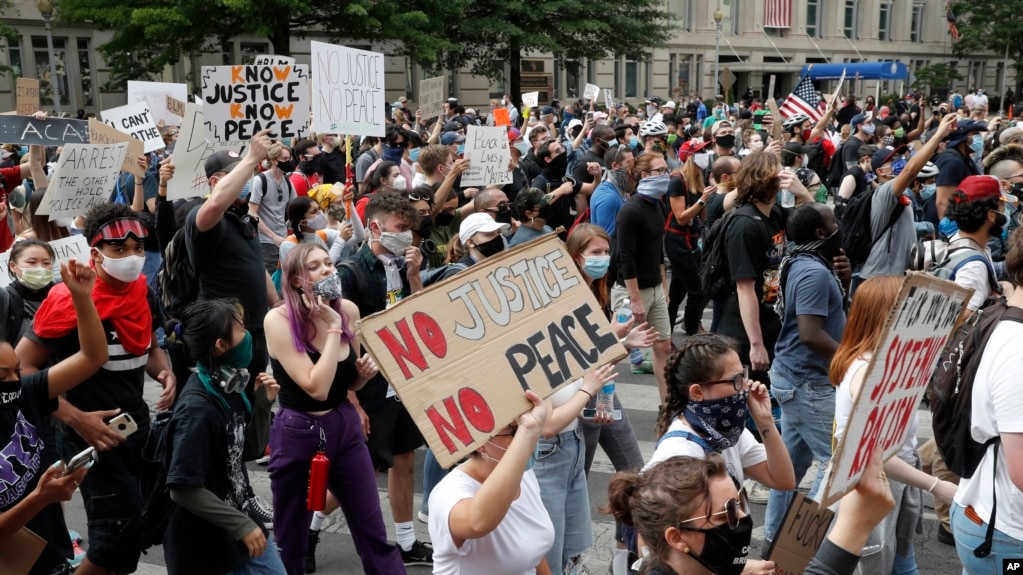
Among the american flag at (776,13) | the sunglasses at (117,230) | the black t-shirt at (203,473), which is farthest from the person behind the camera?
the american flag at (776,13)

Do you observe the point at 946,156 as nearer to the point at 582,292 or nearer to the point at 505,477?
the point at 582,292

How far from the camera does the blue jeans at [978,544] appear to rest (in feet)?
10.1

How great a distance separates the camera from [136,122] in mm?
10414

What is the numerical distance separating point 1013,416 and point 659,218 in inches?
189

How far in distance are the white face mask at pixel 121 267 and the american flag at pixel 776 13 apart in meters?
49.9

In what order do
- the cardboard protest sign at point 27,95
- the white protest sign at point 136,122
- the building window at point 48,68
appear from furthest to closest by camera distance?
the building window at point 48,68 < the cardboard protest sign at point 27,95 < the white protest sign at point 136,122

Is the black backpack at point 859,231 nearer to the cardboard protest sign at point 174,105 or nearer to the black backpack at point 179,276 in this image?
the black backpack at point 179,276

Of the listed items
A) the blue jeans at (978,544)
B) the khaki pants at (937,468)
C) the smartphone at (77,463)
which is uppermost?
the smartphone at (77,463)

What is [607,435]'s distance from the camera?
15.6 ft

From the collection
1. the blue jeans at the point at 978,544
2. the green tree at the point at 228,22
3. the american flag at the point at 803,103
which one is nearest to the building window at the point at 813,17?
the green tree at the point at 228,22

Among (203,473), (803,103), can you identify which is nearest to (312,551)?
(203,473)

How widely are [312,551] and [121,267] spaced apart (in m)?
1.81

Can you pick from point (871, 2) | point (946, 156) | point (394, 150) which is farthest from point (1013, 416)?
point (871, 2)

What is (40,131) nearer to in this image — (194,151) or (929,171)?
(194,151)
